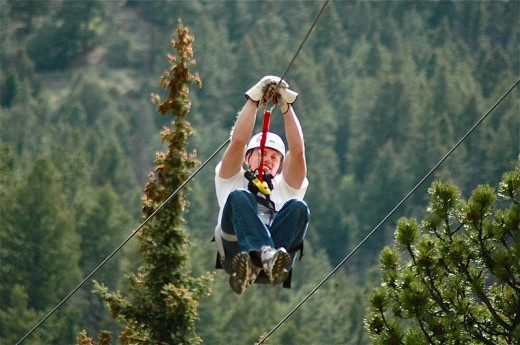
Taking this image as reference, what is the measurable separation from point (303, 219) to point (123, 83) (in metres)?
107

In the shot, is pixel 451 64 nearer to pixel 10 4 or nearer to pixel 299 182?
pixel 10 4

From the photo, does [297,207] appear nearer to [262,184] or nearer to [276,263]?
[262,184]

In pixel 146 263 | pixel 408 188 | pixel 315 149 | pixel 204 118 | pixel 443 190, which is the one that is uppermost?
pixel 204 118

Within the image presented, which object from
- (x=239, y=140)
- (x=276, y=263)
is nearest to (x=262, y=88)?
(x=239, y=140)

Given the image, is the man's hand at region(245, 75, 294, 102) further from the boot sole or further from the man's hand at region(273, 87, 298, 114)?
the boot sole

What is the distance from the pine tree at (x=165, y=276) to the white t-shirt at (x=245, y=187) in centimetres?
645

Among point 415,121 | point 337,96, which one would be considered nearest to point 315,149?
point 415,121

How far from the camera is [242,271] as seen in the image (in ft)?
39.9

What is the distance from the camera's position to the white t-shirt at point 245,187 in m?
12.5

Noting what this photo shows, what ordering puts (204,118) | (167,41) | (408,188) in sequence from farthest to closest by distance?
(167,41) → (204,118) → (408,188)

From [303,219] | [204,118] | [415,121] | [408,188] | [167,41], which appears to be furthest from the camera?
[167,41]

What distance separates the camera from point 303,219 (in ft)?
40.5

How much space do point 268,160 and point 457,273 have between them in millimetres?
3172

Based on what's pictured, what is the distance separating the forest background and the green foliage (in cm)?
3733
